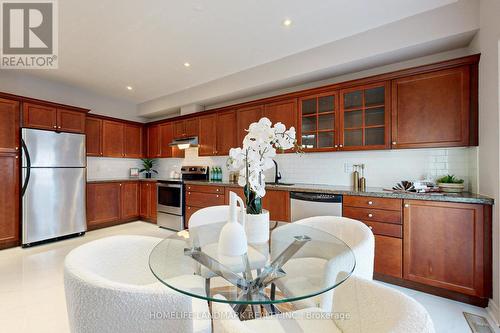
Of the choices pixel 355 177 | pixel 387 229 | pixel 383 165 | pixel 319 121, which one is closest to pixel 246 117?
pixel 319 121

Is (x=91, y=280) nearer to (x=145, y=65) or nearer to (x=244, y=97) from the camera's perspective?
(x=145, y=65)

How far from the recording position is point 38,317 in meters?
1.95

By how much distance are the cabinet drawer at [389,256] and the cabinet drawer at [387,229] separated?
0.14 feet

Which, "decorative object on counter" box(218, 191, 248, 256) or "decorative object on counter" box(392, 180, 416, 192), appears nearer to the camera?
"decorative object on counter" box(218, 191, 248, 256)

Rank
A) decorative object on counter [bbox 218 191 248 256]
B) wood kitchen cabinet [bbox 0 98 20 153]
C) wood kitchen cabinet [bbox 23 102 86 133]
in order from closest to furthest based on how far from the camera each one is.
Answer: decorative object on counter [bbox 218 191 248 256], wood kitchen cabinet [bbox 0 98 20 153], wood kitchen cabinet [bbox 23 102 86 133]

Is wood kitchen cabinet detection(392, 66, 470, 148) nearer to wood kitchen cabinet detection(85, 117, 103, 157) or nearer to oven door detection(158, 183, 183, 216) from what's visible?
oven door detection(158, 183, 183, 216)

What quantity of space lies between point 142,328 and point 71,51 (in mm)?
3826

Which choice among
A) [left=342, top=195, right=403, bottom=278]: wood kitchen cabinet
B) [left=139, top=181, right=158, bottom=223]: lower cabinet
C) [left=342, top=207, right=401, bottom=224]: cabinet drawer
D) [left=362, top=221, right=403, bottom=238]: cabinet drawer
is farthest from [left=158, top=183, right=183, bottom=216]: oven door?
[left=362, top=221, right=403, bottom=238]: cabinet drawer

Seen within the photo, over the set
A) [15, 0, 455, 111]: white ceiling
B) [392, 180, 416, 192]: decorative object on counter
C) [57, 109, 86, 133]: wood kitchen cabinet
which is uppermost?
[15, 0, 455, 111]: white ceiling

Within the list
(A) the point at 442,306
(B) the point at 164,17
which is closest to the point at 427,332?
(A) the point at 442,306

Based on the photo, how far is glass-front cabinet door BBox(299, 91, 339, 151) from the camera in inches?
123

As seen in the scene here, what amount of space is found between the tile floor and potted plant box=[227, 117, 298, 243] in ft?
5.62

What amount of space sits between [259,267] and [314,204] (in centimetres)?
180

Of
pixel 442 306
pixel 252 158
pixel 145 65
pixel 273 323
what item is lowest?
pixel 442 306
